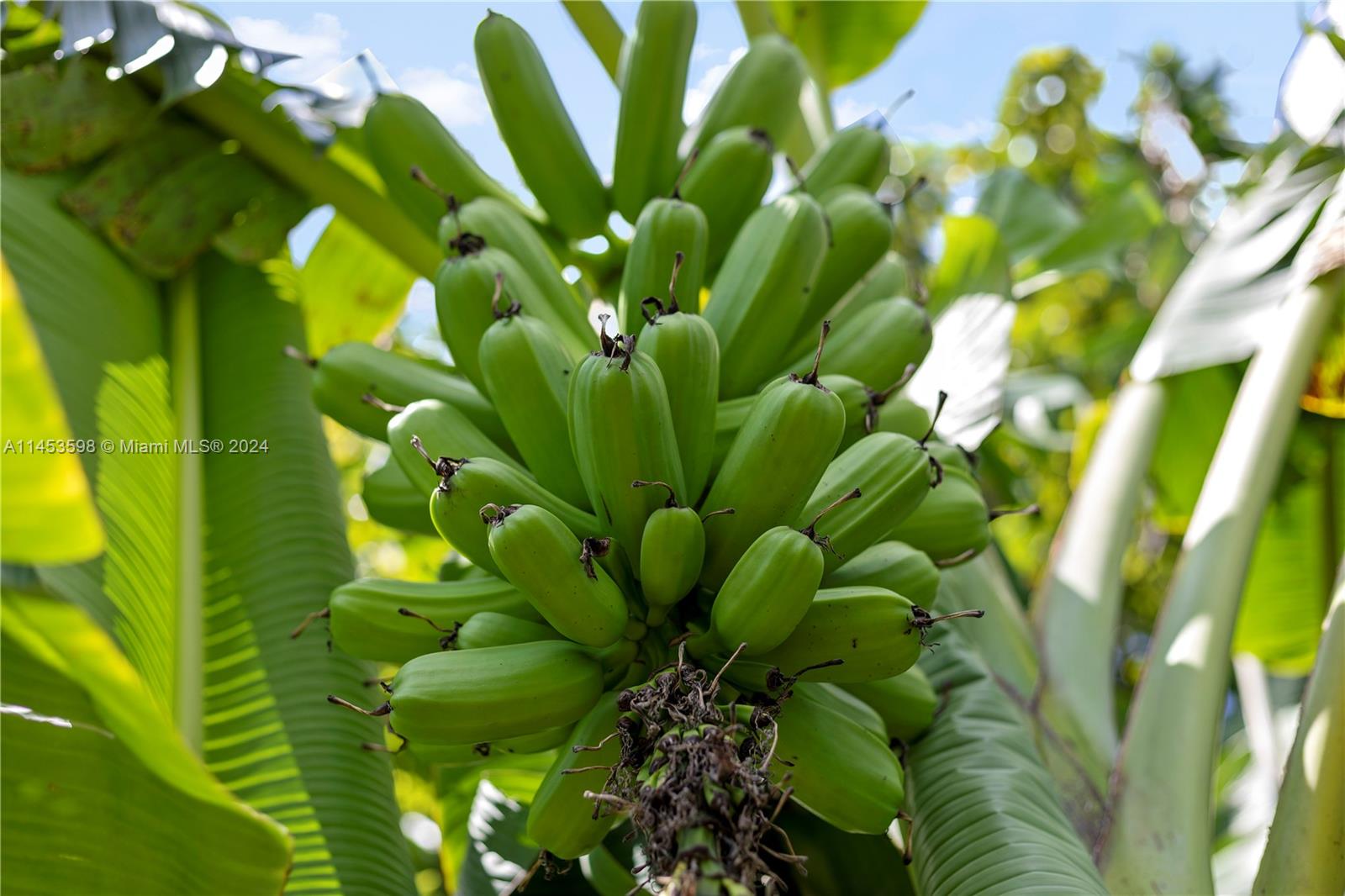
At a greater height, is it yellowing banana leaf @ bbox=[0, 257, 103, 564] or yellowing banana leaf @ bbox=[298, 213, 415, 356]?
yellowing banana leaf @ bbox=[0, 257, 103, 564]

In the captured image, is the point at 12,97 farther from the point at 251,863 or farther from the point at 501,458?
the point at 251,863

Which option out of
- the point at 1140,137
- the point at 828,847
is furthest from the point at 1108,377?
the point at 828,847

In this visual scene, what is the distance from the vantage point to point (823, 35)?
2385mm

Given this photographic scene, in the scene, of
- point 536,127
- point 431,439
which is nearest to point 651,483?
point 431,439

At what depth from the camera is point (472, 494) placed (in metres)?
1.03

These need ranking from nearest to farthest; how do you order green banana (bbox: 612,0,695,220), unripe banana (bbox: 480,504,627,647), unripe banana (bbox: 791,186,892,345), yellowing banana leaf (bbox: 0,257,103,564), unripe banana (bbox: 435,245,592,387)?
yellowing banana leaf (bbox: 0,257,103,564)
unripe banana (bbox: 480,504,627,647)
unripe banana (bbox: 435,245,592,387)
unripe banana (bbox: 791,186,892,345)
green banana (bbox: 612,0,695,220)

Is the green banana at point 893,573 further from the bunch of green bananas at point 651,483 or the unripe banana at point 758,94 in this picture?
the unripe banana at point 758,94

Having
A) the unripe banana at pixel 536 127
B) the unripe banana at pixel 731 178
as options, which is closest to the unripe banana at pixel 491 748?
the unripe banana at pixel 731 178

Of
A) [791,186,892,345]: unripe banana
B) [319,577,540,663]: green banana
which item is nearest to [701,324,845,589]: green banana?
[319,577,540,663]: green banana

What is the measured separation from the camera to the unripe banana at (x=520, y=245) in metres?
1.38

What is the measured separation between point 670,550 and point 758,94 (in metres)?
0.96

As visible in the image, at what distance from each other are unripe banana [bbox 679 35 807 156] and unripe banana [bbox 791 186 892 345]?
0.81 feet

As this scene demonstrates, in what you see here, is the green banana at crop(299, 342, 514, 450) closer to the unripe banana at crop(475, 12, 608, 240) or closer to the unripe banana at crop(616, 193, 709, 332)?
the unripe banana at crop(616, 193, 709, 332)

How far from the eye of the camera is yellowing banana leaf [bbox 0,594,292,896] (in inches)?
42.2
